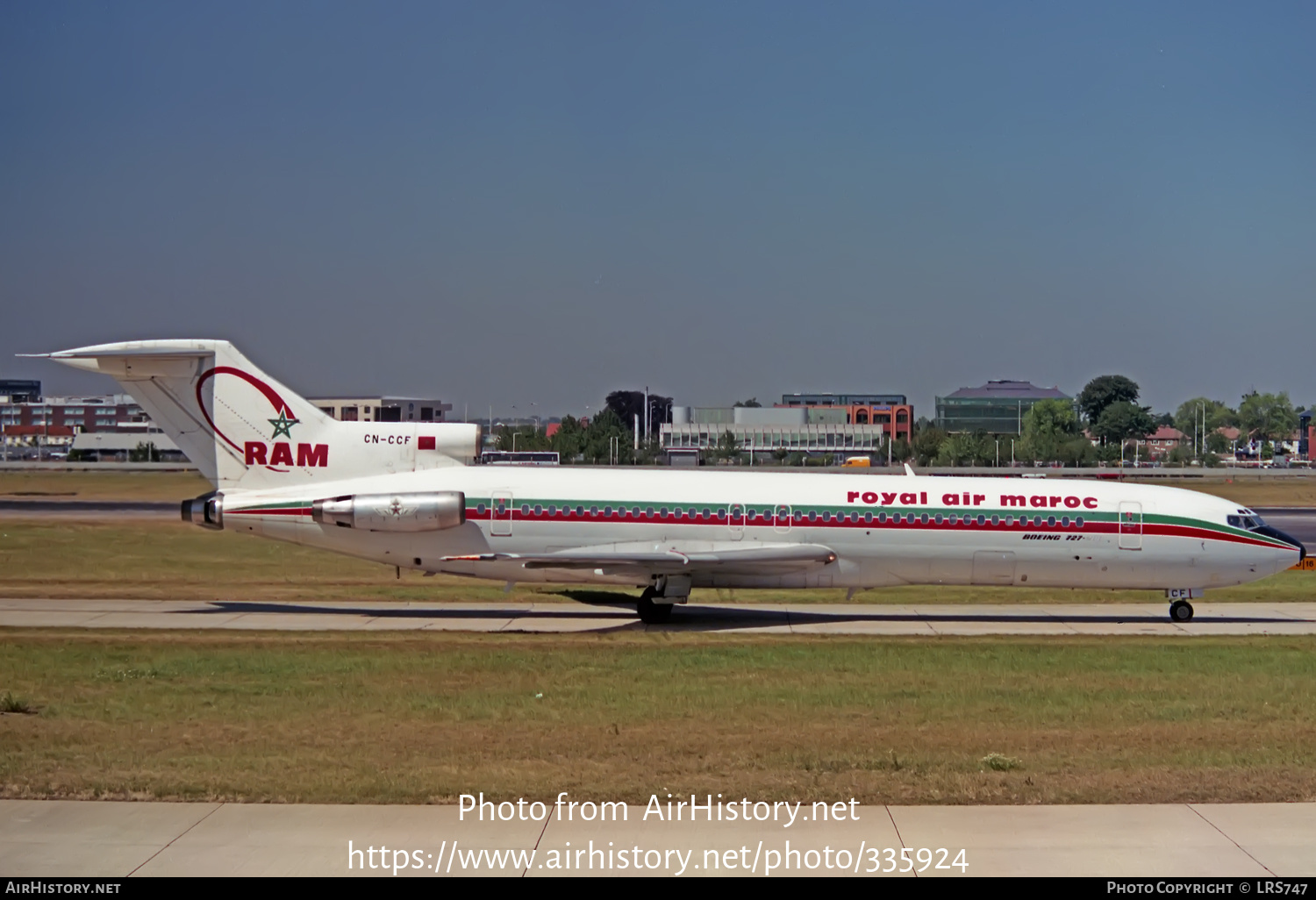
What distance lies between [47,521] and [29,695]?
3568 centimetres

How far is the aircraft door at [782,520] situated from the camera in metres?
27.8

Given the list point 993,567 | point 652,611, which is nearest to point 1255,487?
point 993,567

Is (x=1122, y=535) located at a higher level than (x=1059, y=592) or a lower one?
higher

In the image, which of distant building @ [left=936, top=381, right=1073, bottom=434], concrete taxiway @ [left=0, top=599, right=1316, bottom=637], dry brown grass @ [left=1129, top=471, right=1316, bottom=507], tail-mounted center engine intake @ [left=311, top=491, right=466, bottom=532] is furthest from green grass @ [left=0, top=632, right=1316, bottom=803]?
distant building @ [left=936, top=381, right=1073, bottom=434]

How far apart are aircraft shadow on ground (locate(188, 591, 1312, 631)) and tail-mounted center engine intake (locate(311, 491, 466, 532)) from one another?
2.12 metres

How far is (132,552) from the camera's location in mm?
39156

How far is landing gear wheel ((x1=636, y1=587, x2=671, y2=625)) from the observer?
27953 mm

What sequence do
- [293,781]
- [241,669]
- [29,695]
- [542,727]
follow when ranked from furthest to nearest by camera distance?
[241,669], [29,695], [542,727], [293,781]

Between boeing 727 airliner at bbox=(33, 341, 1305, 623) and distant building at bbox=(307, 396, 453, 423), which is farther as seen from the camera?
distant building at bbox=(307, 396, 453, 423)

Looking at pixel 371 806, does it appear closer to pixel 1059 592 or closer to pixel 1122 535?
pixel 1122 535

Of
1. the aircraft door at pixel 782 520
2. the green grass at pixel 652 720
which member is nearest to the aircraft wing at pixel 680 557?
the aircraft door at pixel 782 520

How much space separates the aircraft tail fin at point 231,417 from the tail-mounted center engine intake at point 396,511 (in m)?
1.21

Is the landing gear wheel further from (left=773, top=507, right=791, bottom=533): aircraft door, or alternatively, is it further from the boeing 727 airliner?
(left=773, top=507, right=791, bottom=533): aircraft door
